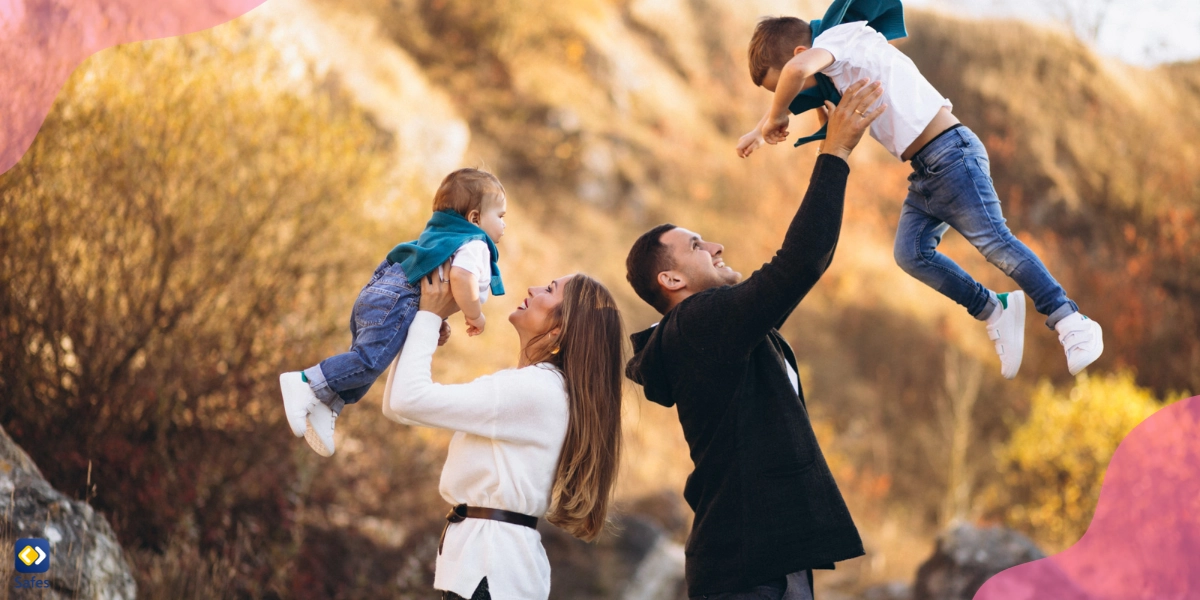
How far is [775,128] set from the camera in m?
2.81

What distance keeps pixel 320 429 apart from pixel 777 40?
1.88m

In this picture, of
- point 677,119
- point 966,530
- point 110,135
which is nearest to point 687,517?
point 966,530

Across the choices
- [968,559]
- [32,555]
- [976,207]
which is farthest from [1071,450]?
[32,555]

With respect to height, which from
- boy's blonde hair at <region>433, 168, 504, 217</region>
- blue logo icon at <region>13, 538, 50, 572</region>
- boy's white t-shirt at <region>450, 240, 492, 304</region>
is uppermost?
boy's blonde hair at <region>433, 168, 504, 217</region>

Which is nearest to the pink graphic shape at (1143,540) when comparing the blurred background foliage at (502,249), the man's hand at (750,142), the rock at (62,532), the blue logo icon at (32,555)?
the blurred background foliage at (502,249)

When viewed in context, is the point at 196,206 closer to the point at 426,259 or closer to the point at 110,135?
the point at 110,135

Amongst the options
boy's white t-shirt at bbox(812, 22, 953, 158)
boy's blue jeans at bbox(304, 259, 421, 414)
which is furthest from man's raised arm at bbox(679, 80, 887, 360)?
boy's blue jeans at bbox(304, 259, 421, 414)

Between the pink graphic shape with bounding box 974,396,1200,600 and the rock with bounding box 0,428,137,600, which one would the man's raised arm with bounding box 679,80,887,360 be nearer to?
the rock with bounding box 0,428,137,600

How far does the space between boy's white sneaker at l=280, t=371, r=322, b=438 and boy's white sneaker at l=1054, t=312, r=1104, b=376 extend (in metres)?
2.24

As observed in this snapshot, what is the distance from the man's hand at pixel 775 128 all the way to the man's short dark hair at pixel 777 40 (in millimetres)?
159

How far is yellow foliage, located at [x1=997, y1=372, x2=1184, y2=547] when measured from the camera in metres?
8.53

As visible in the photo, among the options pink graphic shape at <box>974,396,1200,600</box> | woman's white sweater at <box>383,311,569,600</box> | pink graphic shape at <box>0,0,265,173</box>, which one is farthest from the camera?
pink graphic shape at <box>974,396,1200,600</box>

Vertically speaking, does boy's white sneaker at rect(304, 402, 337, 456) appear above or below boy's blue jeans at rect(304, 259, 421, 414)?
below

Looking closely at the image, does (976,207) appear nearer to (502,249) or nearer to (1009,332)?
(1009,332)
